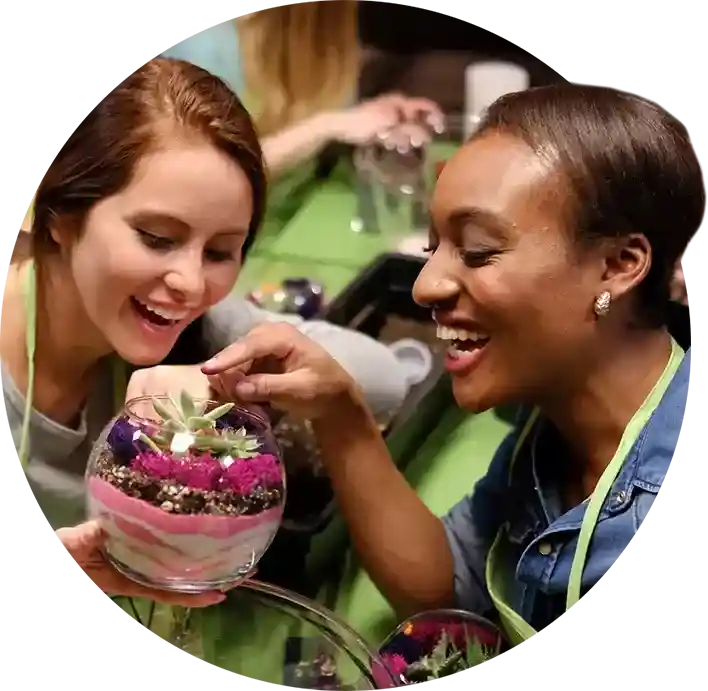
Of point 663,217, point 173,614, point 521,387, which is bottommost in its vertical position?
point 173,614

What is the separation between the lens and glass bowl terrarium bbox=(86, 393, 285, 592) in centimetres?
55

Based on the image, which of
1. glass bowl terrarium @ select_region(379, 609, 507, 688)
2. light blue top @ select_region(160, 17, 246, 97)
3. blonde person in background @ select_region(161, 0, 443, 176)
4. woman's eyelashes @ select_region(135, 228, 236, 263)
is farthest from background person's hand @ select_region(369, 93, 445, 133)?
glass bowl terrarium @ select_region(379, 609, 507, 688)

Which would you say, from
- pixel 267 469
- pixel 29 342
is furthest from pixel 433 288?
pixel 29 342

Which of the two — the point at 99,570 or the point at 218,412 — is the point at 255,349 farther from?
the point at 99,570

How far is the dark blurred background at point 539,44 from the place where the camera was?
562mm

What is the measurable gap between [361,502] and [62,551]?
188mm

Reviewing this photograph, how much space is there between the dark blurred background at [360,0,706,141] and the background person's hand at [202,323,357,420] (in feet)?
0.67

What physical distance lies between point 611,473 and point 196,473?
24 centimetres

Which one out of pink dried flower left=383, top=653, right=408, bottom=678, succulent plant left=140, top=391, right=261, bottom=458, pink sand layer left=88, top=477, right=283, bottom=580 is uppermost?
succulent plant left=140, top=391, right=261, bottom=458

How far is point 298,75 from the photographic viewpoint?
72 centimetres

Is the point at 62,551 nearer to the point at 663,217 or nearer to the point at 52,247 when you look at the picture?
the point at 52,247

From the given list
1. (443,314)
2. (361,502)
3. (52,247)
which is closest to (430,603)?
(361,502)

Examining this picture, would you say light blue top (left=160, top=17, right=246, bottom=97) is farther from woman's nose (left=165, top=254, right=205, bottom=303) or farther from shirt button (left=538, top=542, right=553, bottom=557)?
shirt button (left=538, top=542, right=553, bottom=557)

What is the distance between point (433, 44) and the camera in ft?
2.23
